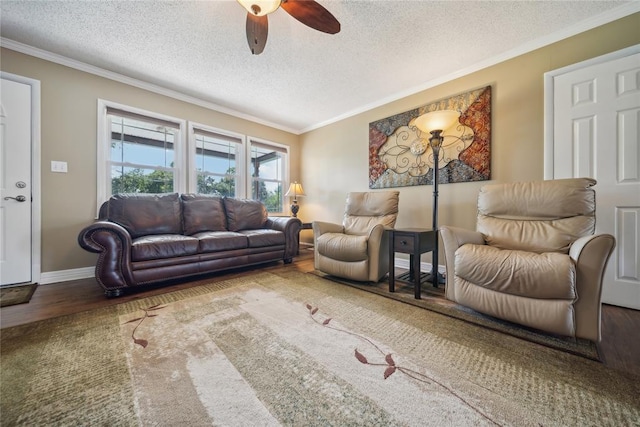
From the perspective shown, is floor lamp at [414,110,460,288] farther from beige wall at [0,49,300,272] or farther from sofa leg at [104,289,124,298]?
beige wall at [0,49,300,272]

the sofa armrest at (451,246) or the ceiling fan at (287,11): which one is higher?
the ceiling fan at (287,11)

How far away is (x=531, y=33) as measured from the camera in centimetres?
212

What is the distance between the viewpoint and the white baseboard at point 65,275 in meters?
2.40

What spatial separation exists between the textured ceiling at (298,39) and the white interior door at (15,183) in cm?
60

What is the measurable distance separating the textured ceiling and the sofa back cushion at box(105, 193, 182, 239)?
5.05ft

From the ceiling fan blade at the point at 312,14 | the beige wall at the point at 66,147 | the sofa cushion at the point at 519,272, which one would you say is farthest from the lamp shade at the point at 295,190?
the sofa cushion at the point at 519,272

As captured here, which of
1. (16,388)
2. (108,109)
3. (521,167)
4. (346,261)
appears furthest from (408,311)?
(108,109)

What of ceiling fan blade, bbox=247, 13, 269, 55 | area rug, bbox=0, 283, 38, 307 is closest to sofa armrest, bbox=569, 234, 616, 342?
ceiling fan blade, bbox=247, 13, 269, 55

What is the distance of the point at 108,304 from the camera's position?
184 cm

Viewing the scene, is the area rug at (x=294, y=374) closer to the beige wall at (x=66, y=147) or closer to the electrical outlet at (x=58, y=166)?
the beige wall at (x=66, y=147)

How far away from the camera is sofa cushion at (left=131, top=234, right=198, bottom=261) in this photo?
211cm

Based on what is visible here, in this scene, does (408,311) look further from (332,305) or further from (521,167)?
(521,167)

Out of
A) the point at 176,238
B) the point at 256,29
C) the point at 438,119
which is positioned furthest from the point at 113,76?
the point at 438,119

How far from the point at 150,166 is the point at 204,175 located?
0.70m
